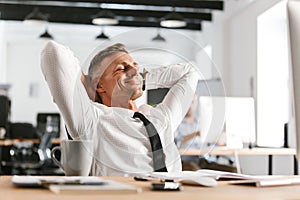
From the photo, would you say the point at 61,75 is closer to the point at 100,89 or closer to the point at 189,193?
the point at 100,89

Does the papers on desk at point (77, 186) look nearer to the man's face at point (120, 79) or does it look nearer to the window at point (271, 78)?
the man's face at point (120, 79)

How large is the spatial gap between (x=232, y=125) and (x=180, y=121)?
2442mm

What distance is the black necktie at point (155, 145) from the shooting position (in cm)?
141

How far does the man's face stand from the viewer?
1.43 m

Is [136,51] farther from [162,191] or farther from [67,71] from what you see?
[162,191]

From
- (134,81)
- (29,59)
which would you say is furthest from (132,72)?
(29,59)

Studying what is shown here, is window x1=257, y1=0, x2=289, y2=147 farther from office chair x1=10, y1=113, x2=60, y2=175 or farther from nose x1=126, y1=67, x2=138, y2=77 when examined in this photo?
nose x1=126, y1=67, x2=138, y2=77

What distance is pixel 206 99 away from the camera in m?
1.58

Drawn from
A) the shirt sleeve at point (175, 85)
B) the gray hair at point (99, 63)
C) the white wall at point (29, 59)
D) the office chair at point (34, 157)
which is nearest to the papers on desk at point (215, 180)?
the shirt sleeve at point (175, 85)

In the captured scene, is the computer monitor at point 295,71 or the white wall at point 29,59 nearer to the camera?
the computer monitor at point 295,71

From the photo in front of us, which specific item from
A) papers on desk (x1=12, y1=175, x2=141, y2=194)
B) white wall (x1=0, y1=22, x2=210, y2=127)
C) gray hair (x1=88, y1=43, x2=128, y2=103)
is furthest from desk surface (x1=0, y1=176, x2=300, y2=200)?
white wall (x1=0, y1=22, x2=210, y2=127)

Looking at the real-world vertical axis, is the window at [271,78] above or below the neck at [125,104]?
above

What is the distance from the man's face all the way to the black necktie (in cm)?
6

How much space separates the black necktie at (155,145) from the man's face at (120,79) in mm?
62
